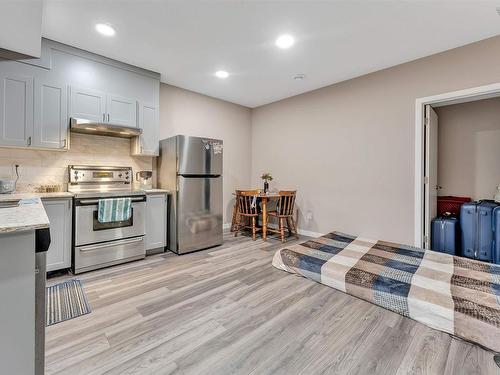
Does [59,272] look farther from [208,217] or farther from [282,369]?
[282,369]

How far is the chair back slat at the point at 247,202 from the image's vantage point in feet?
13.7

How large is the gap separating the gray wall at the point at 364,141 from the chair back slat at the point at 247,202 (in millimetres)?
891

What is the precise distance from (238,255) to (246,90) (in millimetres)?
2767

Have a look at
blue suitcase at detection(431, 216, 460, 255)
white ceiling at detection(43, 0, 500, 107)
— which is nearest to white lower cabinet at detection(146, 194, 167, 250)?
white ceiling at detection(43, 0, 500, 107)

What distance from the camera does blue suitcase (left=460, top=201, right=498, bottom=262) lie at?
3068 mm

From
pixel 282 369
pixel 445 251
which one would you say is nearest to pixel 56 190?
pixel 282 369

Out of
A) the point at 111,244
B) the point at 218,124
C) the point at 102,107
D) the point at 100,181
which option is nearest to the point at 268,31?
the point at 102,107

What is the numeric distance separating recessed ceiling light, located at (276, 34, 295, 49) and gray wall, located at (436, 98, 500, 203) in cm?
272

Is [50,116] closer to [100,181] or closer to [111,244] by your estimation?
[100,181]

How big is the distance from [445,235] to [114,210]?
13.8ft

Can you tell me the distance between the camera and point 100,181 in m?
3.22

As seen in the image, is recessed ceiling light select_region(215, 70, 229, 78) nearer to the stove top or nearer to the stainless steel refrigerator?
the stainless steel refrigerator

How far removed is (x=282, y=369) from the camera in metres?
1.38

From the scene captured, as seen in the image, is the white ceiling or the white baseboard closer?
the white ceiling
